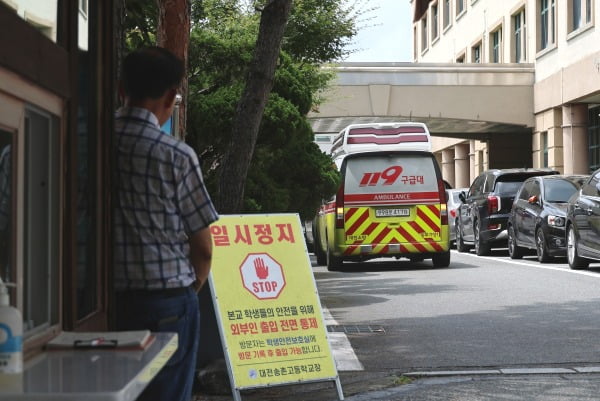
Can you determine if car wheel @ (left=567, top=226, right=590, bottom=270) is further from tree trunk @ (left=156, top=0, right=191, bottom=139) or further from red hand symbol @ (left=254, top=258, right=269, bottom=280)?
red hand symbol @ (left=254, top=258, right=269, bottom=280)

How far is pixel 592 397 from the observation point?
7.41 m

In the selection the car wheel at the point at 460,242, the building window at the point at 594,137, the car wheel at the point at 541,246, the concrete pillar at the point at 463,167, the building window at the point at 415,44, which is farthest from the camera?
the building window at the point at 415,44

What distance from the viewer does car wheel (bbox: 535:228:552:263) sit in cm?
2174

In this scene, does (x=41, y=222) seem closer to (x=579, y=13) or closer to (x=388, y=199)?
(x=388, y=199)

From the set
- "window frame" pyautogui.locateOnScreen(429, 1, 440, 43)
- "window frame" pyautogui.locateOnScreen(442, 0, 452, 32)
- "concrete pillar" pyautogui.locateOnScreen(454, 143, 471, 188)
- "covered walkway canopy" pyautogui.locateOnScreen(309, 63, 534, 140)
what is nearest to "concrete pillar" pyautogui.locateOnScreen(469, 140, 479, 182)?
"concrete pillar" pyautogui.locateOnScreen(454, 143, 471, 188)

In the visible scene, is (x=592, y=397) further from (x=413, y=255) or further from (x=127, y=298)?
(x=413, y=255)

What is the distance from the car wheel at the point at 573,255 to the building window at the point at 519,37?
77.2ft

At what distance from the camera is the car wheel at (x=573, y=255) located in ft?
63.4

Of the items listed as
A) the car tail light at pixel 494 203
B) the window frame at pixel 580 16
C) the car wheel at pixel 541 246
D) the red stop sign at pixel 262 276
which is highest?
the window frame at pixel 580 16

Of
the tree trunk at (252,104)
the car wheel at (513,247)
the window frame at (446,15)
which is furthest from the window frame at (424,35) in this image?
the tree trunk at (252,104)

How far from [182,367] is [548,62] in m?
35.5

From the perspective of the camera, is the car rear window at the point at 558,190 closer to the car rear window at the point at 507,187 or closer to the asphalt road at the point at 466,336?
the asphalt road at the point at 466,336

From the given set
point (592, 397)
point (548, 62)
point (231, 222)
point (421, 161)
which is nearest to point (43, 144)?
point (231, 222)

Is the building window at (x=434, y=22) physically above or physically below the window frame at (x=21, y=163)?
above
